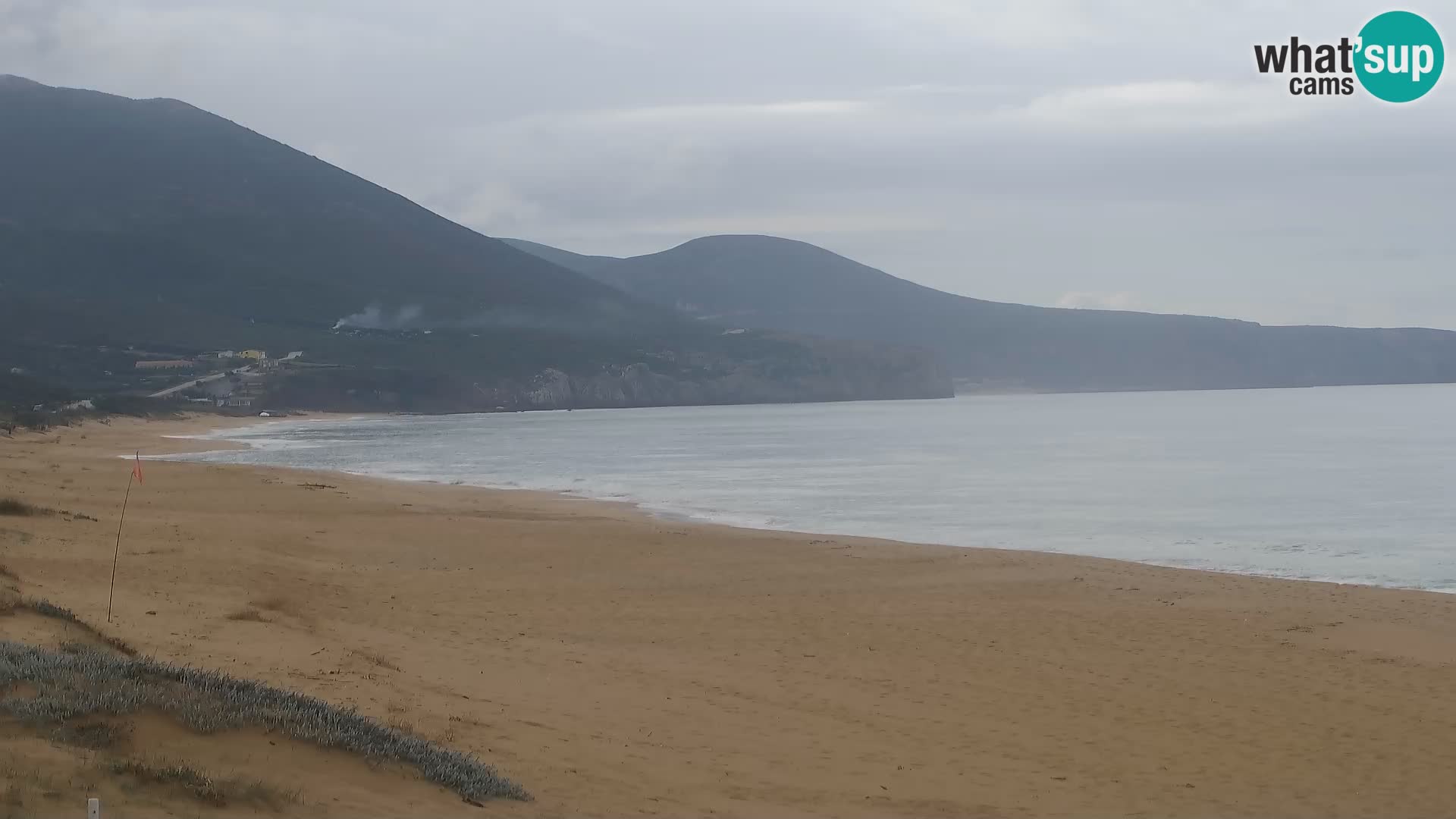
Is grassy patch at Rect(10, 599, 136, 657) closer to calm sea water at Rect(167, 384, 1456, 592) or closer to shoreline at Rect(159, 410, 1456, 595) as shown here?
shoreline at Rect(159, 410, 1456, 595)

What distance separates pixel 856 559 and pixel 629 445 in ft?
157

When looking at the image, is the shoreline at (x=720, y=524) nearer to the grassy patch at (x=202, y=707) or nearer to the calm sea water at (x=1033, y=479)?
the calm sea water at (x=1033, y=479)

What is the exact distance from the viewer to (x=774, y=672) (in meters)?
11.9

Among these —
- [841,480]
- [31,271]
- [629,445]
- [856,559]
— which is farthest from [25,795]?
[31,271]

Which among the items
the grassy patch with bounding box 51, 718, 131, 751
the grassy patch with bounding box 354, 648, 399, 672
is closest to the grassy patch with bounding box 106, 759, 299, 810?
the grassy patch with bounding box 51, 718, 131, 751

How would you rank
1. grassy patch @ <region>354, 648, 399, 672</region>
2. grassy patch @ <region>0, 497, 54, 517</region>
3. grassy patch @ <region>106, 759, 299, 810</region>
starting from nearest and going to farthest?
grassy patch @ <region>106, 759, 299, 810</region> → grassy patch @ <region>354, 648, 399, 672</region> → grassy patch @ <region>0, 497, 54, 517</region>

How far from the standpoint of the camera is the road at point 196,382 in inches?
4464

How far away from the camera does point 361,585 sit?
15766mm

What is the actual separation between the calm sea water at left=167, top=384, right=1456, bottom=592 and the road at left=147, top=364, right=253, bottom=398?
29.5m

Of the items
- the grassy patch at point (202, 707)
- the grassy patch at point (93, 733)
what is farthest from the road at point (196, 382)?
the grassy patch at point (93, 733)

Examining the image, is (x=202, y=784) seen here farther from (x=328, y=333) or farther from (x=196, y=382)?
(x=328, y=333)

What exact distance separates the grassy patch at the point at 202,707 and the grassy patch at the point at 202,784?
2.07ft

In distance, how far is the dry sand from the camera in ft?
26.2

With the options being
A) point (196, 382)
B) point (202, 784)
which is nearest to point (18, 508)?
point (202, 784)
